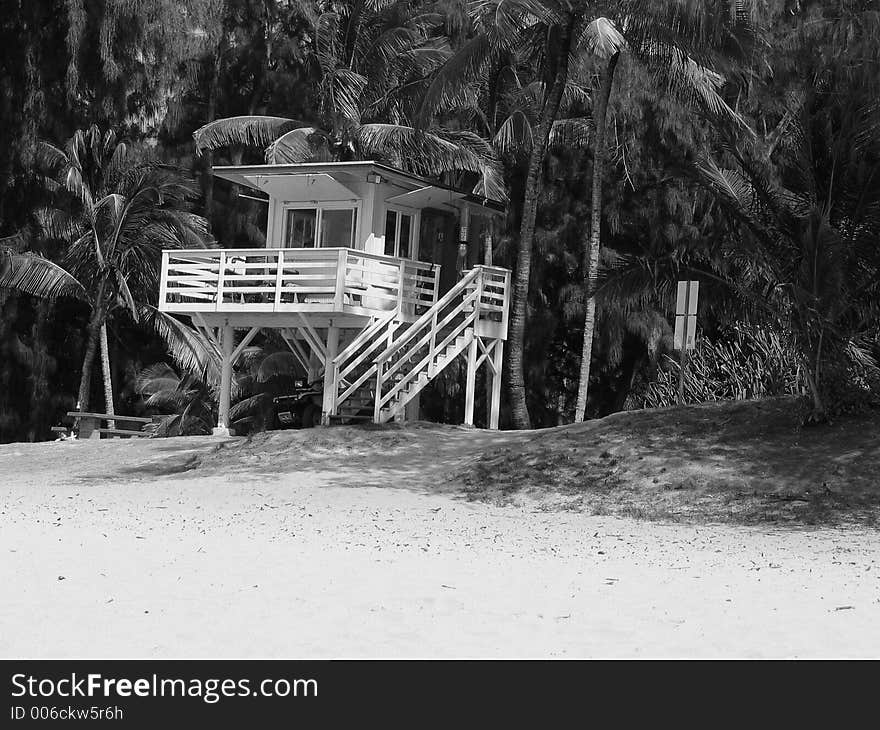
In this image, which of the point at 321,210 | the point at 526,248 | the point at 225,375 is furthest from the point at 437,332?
the point at 225,375

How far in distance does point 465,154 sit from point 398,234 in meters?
4.95

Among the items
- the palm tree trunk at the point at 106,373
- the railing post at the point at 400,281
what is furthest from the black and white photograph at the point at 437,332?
the palm tree trunk at the point at 106,373

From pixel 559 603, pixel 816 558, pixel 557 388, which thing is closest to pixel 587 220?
pixel 557 388

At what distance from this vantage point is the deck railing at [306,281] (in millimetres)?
20500

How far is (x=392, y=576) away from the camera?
10031 millimetres

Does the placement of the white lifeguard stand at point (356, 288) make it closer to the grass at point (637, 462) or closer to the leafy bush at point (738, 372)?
the grass at point (637, 462)

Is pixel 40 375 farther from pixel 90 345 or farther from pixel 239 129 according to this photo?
pixel 239 129

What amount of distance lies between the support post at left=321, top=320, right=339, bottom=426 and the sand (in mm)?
3090

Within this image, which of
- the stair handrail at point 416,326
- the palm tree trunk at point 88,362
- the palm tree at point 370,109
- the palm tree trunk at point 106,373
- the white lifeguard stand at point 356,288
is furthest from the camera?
the palm tree trunk at point 106,373

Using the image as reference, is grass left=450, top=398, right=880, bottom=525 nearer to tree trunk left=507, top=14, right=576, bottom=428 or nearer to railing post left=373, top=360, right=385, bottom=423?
railing post left=373, top=360, right=385, bottom=423

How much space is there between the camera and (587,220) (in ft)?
103

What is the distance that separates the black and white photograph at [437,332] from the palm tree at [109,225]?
10cm

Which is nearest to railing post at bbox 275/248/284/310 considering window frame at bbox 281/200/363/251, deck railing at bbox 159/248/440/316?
deck railing at bbox 159/248/440/316
